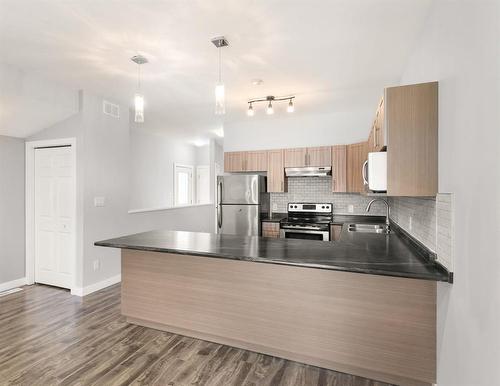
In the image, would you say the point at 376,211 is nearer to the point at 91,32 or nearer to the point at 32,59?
the point at 91,32

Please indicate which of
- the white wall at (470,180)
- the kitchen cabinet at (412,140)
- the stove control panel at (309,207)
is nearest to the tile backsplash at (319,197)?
the stove control panel at (309,207)

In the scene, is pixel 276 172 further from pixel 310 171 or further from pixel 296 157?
pixel 310 171

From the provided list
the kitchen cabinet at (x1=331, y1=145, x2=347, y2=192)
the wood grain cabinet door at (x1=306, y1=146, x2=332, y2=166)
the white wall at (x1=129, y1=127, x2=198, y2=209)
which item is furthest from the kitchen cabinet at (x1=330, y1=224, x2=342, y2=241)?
the white wall at (x1=129, y1=127, x2=198, y2=209)

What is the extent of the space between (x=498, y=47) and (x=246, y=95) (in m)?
3.06

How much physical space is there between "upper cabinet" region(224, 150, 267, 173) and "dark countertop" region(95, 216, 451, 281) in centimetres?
246

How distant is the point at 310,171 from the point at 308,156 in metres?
0.28

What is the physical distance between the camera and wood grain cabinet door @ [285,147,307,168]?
4855 mm

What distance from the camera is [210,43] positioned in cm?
244

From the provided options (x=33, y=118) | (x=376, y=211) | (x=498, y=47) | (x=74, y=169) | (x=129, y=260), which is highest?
(x=33, y=118)

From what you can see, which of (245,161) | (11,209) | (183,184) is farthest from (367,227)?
(11,209)

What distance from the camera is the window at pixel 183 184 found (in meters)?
7.14

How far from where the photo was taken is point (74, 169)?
366 cm

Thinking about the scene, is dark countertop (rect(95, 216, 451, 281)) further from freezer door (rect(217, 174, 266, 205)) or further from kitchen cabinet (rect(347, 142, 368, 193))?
freezer door (rect(217, 174, 266, 205))

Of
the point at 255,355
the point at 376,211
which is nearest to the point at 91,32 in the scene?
the point at 255,355
